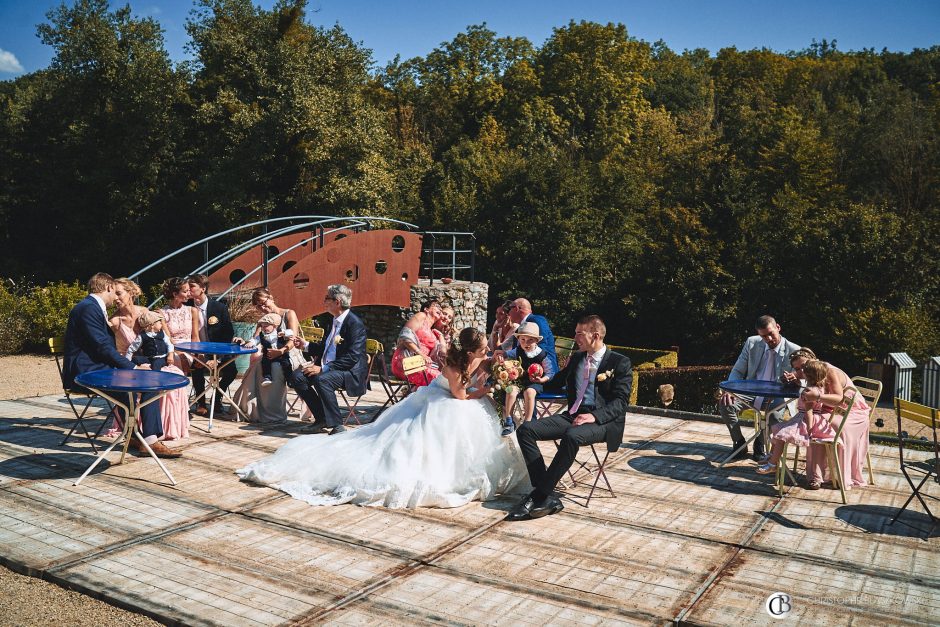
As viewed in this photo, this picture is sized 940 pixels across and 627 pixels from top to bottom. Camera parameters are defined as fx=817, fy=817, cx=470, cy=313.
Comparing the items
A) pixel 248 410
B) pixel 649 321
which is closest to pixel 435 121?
pixel 649 321

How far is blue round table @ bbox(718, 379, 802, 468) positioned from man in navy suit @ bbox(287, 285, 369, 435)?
3.80 m

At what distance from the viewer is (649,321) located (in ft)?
93.2

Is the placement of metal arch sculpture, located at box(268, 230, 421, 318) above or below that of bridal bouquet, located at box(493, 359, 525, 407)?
above

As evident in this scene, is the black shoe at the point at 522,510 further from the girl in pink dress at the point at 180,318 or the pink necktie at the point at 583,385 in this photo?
the girl in pink dress at the point at 180,318

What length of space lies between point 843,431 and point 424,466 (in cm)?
370

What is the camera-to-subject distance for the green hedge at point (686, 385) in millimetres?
16703

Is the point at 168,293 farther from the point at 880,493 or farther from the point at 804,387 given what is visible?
the point at 880,493

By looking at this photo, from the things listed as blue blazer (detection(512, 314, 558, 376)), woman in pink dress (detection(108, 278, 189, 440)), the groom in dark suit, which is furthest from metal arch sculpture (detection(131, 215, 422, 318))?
the groom in dark suit

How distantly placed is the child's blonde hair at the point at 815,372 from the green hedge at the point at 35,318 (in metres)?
15.2

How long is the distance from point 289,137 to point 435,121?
60.9 feet

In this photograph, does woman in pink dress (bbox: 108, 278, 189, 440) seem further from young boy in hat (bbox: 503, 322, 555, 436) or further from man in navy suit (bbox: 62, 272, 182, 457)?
young boy in hat (bbox: 503, 322, 555, 436)

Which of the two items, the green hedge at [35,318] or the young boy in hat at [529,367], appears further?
the green hedge at [35,318]

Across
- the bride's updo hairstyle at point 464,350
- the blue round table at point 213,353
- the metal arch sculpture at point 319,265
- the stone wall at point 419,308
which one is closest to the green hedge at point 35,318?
the metal arch sculpture at point 319,265

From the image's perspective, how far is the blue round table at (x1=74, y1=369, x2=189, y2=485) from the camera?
6.43m
